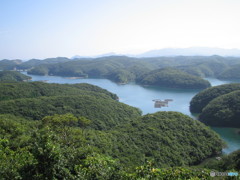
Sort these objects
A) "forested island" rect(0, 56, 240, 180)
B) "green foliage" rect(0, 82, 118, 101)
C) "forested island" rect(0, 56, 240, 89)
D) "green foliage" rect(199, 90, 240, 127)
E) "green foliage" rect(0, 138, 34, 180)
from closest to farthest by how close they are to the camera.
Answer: "green foliage" rect(0, 138, 34, 180) < "forested island" rect(0, 56, 240, 180) < "green foliage" rect(199, 90, 240, 127) < "green foliage" rect(0, 82, 118, 101) < "forested island" rect(0, 56, 240, 89)

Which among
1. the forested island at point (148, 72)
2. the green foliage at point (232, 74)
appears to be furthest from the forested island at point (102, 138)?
the green foliage at point (232, 74)

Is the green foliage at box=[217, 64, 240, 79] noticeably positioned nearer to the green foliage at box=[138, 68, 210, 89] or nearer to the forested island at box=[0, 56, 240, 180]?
the green foliage at box=[138, 68, 210, 89]

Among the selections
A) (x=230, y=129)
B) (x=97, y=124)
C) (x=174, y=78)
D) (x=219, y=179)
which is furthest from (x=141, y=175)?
(x=174, y=78)

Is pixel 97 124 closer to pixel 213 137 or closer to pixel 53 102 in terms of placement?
pixel 53 102

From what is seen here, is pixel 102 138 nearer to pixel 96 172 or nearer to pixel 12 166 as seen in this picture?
pixel 96 172

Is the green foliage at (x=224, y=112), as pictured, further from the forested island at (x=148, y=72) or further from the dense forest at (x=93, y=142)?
the forested island at (x=148, y=72)

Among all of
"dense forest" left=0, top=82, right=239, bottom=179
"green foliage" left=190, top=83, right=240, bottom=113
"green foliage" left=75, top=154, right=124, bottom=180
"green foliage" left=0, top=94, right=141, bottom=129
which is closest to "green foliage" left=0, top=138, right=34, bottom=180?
"dense forest" left=0, top=82, right=239, bottom=179

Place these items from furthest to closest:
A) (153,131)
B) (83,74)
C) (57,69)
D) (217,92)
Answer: (57,69), (83,74), (217,92), (153,131)
